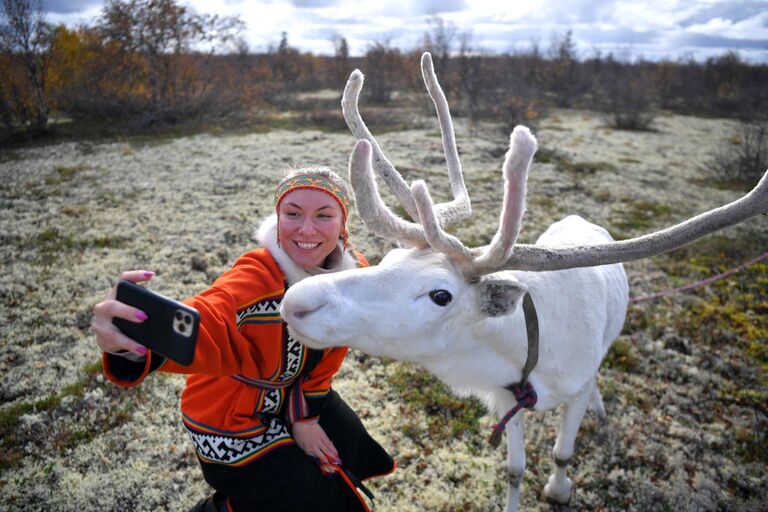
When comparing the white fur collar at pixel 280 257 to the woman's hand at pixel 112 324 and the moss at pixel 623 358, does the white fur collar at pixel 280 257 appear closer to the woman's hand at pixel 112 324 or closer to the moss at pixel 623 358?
the woman's hand at pixel 112 324

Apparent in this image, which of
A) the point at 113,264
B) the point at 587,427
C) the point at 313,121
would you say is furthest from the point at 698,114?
the point at 113,264

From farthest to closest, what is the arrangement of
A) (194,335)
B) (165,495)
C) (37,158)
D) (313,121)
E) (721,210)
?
1. (313,121)
2. (37,158)
3. (165,495)
4. (721,210)
5. (194,335)

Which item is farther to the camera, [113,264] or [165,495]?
[113,264]

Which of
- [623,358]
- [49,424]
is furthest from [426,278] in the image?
[623,358]

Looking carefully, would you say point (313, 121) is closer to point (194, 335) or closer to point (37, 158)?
point (37, 158)

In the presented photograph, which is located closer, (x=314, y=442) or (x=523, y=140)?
(x=523, y=140)

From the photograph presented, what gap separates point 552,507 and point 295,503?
82.6 inches

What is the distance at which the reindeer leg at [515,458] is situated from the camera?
3051 millimetres

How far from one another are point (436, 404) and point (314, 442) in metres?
1.94

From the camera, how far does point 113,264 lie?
6520 millimetres

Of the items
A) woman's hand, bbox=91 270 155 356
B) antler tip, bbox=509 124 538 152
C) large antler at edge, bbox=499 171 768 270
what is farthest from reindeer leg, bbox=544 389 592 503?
woman's hand, bbox=91 270 155 356

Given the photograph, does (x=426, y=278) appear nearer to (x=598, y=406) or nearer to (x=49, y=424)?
(x=598, y=406)

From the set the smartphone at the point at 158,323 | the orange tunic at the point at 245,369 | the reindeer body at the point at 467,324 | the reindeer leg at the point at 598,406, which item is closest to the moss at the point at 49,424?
the orange tunic at the point at 245,369

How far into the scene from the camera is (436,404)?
13.6 feet
